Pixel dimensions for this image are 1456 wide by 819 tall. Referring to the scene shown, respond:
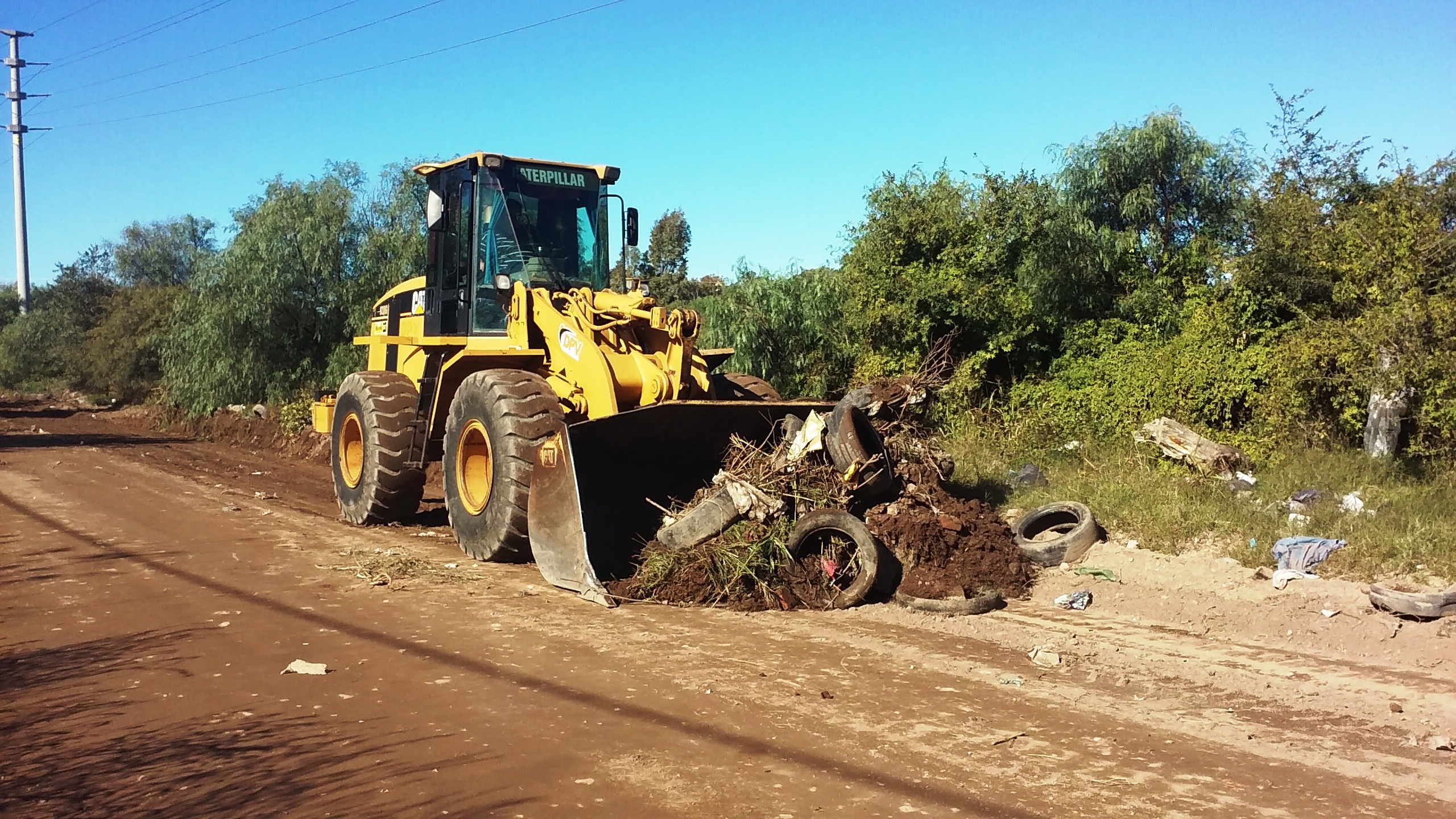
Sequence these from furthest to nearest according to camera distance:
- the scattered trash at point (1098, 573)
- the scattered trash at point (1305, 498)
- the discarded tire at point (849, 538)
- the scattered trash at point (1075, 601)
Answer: the scattered trash at point (1305, 498) < the scattered trash at point (1098, 573) < the scattered trash at point (1075, 601) < the discarded tire at point (849, 538)

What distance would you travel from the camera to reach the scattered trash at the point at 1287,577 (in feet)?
24.5

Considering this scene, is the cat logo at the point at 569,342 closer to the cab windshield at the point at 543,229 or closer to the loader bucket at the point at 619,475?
the cab windshield at the point at 543,229

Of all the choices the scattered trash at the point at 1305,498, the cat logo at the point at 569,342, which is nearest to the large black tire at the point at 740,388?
the cat logo at the point at 569,342

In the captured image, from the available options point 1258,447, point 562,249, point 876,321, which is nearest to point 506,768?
point 562,249

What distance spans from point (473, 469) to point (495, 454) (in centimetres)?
94

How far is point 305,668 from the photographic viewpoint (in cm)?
583

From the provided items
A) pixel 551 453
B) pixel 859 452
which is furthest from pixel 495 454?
pixel 859 452

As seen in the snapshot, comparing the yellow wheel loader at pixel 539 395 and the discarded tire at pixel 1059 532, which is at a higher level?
the yellow wheel loader at pixel 539 395

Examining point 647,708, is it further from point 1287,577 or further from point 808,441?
point 1287,577

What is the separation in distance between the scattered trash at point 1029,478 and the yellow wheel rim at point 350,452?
6822 mm

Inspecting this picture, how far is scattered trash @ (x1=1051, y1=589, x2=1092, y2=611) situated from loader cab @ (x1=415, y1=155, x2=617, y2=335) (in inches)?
191

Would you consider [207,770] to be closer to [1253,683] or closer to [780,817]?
[780,817]

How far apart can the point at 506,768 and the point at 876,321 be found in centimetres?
987

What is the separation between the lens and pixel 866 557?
7.62m
